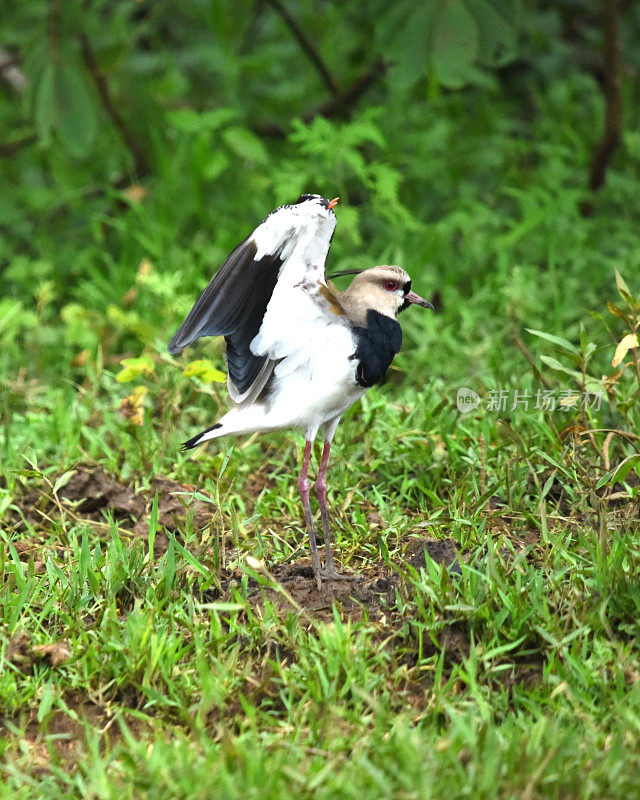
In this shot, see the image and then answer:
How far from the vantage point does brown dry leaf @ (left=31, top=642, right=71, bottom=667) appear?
8.84 feet

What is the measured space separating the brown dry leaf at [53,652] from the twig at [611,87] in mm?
4382

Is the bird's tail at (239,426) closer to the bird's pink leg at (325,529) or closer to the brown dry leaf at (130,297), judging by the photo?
the bird's pink leg at (325,529)

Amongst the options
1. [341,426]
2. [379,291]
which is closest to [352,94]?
[341,426]

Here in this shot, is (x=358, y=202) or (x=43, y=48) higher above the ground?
(x=43, y=48)

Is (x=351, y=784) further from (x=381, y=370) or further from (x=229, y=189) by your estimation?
(x=229, y=189)

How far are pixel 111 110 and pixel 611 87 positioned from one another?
2.86 meters

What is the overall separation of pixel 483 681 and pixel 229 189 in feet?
13.7

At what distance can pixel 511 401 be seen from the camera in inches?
155

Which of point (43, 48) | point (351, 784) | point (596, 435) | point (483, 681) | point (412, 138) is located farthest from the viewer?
point (412, 138)

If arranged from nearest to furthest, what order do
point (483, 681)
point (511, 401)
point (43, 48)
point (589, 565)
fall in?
point (483, 681), point (589, 565), point (511, 401), point (43, 48)

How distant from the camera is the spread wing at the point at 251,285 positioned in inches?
116

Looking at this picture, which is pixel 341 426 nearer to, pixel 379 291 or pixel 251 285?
pixel 379 291

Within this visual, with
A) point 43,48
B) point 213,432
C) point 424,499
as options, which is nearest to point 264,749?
point 213,432

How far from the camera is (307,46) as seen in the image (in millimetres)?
5828
